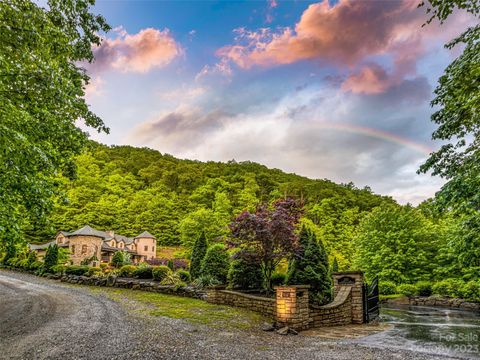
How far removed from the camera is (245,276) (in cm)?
1125

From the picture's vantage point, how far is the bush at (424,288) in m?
21.0

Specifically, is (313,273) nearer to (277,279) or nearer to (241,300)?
(277,279)

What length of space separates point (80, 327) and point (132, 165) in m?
57.3

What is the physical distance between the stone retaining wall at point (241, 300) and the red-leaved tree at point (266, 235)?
38.6 inches

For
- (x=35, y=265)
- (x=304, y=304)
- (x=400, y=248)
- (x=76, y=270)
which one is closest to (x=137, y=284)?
(x=76, y=270)

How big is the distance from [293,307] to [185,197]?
4872 centimetres

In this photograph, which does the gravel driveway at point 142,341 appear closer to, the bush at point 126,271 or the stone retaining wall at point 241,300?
the stone retaining wall at point 241,300

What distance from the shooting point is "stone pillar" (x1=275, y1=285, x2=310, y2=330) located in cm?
721

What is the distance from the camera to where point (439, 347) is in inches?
233

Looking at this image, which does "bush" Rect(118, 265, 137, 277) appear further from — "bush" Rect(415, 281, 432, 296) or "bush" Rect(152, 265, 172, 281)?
"bush" Rect(415, 281, 432, 296)

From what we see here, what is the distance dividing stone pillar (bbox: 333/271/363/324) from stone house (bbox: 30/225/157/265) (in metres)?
29.1

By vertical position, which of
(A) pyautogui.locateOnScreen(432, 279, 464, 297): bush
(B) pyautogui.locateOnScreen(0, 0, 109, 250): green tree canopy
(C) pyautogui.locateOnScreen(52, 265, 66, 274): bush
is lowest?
(A) pyautogui.locateOnScreen(432, 279, 464, 297): bush

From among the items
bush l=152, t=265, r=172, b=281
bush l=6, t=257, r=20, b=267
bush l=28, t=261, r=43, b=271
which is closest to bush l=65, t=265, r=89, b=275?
bush l=28, t=261, r=43, b=271

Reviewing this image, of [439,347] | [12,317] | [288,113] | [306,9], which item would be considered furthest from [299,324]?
[288,113]
